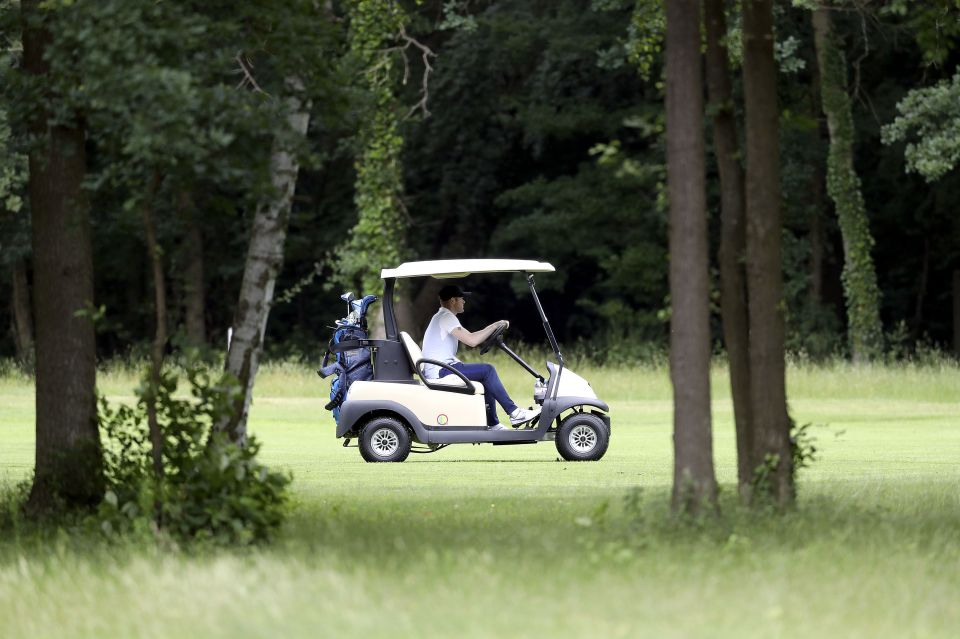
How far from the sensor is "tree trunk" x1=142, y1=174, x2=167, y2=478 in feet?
32.3

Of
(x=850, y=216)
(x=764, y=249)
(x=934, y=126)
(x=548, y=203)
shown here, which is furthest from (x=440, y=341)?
(x=548, y=203)

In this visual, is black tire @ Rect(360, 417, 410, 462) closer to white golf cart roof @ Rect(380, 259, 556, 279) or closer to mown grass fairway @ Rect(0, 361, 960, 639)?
white golf cart roof @ Rect(380, 259, 556, 279)

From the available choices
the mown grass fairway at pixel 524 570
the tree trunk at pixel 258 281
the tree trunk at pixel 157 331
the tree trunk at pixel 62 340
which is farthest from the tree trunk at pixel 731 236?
the tree trunk at pixel 62 340

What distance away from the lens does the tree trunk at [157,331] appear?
32.3 feet

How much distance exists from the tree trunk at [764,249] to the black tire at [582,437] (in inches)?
264

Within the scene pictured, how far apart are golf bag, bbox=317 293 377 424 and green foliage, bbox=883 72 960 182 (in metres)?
17.3

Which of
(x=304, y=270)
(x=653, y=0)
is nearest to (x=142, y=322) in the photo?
(x=304, y=270)

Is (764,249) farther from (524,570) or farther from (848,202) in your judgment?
(848,202)

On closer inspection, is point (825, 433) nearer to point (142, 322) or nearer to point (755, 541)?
point (755, 541)

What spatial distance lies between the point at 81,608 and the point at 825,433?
54.7 feet

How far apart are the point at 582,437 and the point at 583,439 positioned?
0.9 inches

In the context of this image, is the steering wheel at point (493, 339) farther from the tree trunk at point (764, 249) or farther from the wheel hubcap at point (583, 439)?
the tree trunk at point (764, 249)

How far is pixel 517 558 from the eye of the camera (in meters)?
8.74

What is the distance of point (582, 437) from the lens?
1781 centimetres
